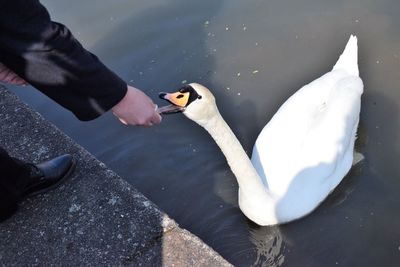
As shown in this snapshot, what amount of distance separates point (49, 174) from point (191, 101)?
96 centimetres

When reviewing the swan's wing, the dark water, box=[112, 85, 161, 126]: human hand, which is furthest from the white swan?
box=[112, 85, 161, 126]: human hand

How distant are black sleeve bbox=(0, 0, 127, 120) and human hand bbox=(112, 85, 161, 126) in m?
0.04

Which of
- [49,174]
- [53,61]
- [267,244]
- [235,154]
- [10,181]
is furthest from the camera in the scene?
[267,244]

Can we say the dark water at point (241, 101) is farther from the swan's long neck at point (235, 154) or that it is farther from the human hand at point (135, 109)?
the human hand at point (135, 109)

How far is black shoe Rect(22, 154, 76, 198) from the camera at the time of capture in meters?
3.32

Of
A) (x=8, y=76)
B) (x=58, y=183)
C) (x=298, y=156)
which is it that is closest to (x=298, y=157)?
(x=298, y=156)

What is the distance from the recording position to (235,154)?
3514 millimetres

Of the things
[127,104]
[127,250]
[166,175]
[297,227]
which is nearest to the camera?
[127,104]

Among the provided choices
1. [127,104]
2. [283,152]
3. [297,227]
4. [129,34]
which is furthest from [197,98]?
[129,34]

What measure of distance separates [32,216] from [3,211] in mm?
169

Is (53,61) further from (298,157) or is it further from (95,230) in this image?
(298,157)

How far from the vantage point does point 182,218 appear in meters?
3.98

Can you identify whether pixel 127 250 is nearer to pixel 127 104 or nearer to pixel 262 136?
pixel 127 104

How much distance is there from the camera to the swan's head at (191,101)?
297 cm
